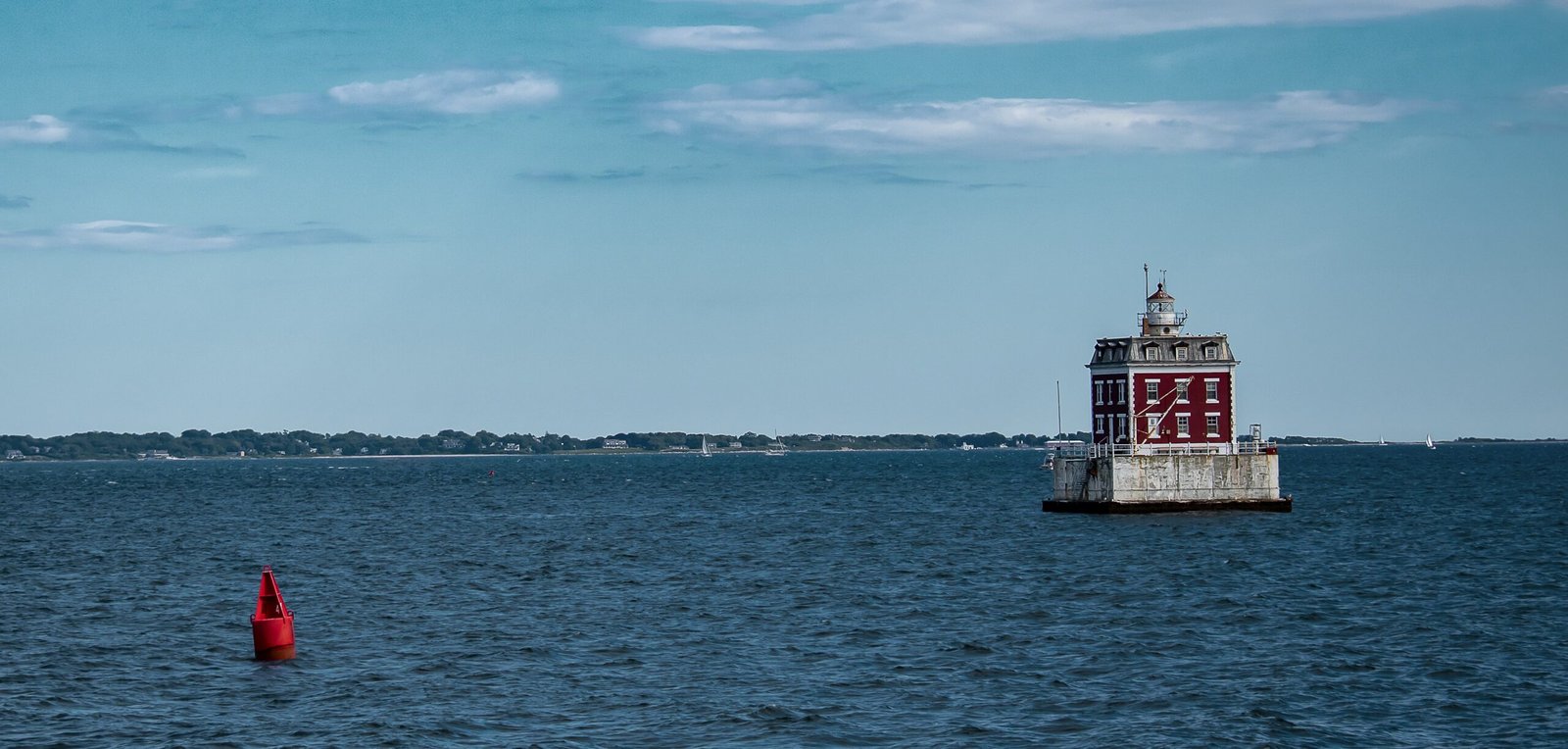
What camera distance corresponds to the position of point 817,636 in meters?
40.9

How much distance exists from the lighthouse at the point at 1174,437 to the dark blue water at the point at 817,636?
1.63 meters

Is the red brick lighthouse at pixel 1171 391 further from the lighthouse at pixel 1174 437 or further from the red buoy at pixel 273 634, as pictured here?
the red buoy at pixel 273 634

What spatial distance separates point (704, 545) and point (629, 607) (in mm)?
26436

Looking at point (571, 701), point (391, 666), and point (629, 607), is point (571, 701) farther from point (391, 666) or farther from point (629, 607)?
point (629, 607)

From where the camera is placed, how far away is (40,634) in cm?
4312

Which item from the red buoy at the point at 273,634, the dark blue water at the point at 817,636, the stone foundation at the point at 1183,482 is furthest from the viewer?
the stone foundation at the point at 1183,482

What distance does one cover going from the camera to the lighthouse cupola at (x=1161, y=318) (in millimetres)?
80562

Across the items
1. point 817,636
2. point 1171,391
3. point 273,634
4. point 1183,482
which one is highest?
point 1171,391

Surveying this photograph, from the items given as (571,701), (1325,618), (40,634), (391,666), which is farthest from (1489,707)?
(40,634)

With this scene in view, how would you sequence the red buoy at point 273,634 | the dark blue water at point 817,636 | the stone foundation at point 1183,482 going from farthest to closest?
the stone foundation at point 1183,482, the red buoy at point 273,634, the dark blue water at point 817,636

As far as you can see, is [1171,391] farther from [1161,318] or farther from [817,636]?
[817,636]

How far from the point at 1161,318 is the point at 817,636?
4410 centimetres

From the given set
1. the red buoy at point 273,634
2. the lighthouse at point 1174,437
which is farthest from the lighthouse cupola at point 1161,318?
the red buoy at point 273,634

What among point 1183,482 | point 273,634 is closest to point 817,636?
point 273,634
